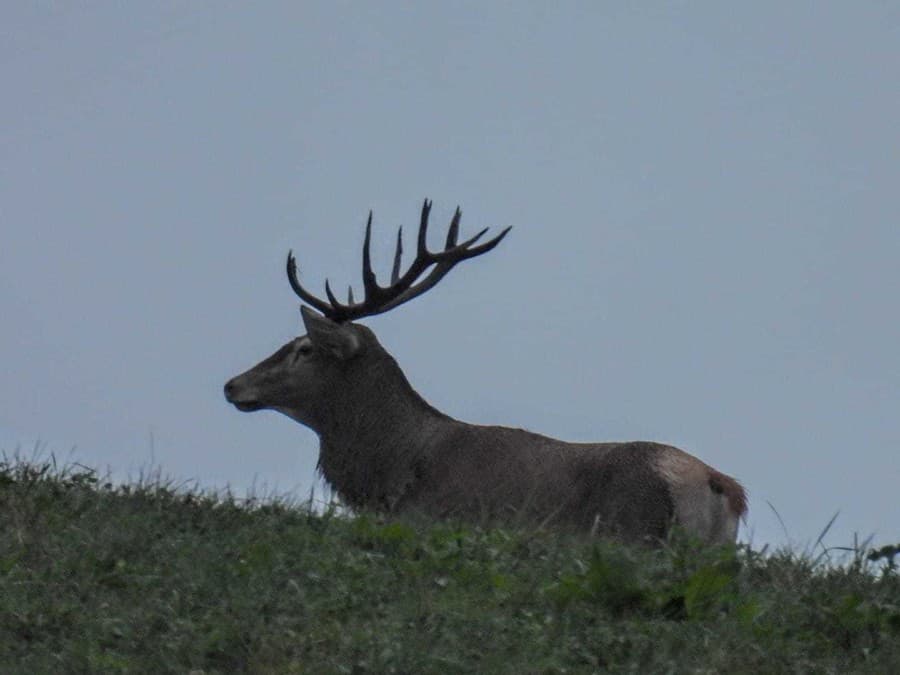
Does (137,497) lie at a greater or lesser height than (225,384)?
lesser

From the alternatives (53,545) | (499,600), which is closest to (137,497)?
(53,545)

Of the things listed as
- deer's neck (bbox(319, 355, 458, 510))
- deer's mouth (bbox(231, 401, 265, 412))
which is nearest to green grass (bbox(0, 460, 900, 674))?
deer's neck (bbox(319, 355, 458, 510))

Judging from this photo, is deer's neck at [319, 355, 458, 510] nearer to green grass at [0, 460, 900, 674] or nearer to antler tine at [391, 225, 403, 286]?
antler tine at [391, 225, 403, 286]

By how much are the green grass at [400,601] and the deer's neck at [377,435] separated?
3848 millimetres

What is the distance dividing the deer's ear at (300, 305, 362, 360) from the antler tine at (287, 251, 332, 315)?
0.52 ft

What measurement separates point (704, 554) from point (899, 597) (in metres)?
0.73

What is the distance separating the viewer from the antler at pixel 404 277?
38.8 ft

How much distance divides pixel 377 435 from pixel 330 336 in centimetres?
69

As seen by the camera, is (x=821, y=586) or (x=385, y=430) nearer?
(x=821, y=586)

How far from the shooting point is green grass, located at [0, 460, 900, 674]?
554 cm

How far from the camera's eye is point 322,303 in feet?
38.9

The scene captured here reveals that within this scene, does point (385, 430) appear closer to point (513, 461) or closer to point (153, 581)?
point (513, 461)

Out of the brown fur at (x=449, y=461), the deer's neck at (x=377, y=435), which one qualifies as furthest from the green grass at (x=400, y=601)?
the deer's neck at (x=377, y=435)

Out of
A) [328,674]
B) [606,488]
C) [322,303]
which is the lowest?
[328,674]
